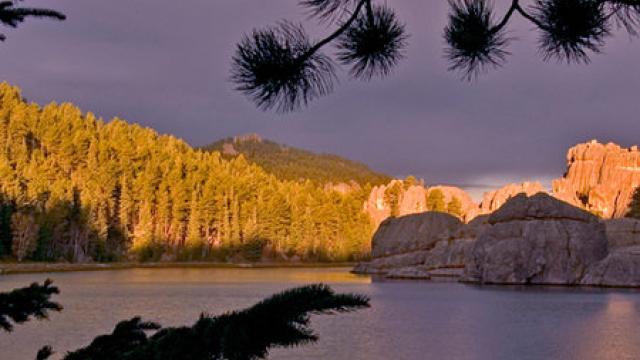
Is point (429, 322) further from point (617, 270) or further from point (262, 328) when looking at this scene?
point (262, 328)

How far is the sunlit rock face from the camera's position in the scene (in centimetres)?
14112

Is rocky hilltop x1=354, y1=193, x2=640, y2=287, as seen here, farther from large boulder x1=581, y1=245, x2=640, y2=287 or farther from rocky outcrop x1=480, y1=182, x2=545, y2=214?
rocky outcrop x1=480, y1=182, x2=545, y2=214

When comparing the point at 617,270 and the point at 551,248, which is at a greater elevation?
the point at 551,248

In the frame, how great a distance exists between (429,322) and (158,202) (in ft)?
347

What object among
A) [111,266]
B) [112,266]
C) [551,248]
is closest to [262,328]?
[551,248]

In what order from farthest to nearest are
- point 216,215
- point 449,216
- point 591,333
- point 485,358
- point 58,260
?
point 216,215 → point 58,260 → point 449,216 → point 591,333 → point 485,358

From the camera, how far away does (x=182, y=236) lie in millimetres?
135875

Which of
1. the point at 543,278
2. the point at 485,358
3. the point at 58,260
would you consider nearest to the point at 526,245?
the point at 543,278

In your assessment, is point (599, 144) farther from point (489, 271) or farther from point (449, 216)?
point (489, 271)

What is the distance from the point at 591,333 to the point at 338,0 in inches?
1137

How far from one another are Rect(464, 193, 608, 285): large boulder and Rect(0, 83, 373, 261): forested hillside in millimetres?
72041

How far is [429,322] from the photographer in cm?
3481

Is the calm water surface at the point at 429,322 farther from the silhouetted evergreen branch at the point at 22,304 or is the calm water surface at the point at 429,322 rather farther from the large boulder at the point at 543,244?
the silhouetted evergreen branch at the point at 22,304

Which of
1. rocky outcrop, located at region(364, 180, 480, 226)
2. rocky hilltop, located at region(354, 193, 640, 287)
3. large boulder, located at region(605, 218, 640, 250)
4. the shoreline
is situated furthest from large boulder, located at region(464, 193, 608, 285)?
rocky outcrop, located at region(364, 180, 480, 226)
